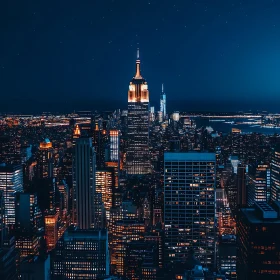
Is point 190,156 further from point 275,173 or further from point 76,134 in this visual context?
point 76,134

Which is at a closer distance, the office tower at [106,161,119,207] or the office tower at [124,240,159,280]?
the office tower at [124,240,159,280]

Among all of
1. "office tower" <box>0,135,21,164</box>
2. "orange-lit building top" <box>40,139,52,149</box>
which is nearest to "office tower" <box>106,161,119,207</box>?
"orange-lit building top" <box>40,139,52,149</box>

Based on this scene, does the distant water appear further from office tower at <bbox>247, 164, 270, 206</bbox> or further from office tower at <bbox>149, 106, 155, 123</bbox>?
office tower at <bbox>149, 106, 155, 123</bbox>

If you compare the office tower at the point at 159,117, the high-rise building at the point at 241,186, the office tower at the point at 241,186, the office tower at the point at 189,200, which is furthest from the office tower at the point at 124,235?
the office tower at the point at 159,117

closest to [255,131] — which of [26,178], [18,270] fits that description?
[26,178]

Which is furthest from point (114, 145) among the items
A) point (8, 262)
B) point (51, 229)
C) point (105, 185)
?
point (8, 262)

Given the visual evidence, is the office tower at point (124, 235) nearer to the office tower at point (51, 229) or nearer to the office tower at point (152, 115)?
the office tower at point (51, 229)
